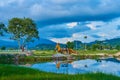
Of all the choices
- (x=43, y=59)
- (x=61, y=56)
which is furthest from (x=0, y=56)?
(x=61, y=56)

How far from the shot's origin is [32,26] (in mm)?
121562

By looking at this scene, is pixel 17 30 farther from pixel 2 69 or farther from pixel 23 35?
pixel 2 69

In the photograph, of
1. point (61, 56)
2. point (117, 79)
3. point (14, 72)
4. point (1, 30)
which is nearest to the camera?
point (117, 79)

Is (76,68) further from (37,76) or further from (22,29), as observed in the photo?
(22,29)

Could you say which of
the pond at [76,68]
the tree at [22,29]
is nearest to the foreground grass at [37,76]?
the pond at [76,68]

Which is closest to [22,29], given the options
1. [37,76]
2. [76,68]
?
[76,68]

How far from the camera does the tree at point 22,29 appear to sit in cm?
12100

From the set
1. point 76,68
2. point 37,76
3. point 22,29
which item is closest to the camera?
point 37,76

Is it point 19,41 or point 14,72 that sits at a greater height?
point 19,41

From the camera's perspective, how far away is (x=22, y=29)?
121375 millimetres

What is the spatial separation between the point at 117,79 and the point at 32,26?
100.0 meters

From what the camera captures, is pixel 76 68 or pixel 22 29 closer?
pixel 76 68

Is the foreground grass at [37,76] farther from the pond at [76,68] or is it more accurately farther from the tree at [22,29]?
the tree at [22,29]

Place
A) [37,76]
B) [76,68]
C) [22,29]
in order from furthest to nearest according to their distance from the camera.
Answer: [22,29] → [76,68] → [37,76]
